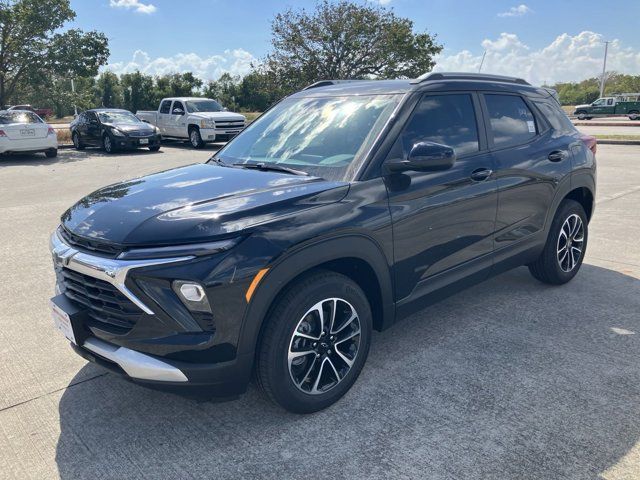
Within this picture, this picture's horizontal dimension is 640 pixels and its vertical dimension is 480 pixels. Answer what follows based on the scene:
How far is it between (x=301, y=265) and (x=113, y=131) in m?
17.6

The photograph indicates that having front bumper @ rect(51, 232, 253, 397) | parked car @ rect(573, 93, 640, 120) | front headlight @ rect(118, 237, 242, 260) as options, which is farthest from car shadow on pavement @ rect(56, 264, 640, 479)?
parked car @ rect(573, 93, 640, 120)

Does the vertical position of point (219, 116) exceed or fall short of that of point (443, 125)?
it exceeds it

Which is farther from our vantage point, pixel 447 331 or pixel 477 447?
pixel 447 331

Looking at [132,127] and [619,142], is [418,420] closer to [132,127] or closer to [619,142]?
[132,127]

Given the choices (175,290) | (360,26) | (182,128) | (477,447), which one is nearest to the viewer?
(175,290)

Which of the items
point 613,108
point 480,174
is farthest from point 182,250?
point 613,108

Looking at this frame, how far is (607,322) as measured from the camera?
4.18m

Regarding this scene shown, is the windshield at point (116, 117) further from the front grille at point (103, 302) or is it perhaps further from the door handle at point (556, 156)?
the front grille at point (103, 302)

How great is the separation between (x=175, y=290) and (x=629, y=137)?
22729 mm

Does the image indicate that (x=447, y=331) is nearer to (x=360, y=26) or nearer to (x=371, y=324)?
(x=371, y=324)

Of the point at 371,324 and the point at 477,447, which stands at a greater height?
the point at 371,324

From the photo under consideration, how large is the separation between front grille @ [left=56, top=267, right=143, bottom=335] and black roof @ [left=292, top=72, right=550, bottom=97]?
2160mm

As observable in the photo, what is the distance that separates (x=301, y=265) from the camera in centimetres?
274

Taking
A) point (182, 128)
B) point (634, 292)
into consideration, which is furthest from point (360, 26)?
point (634, 292)
